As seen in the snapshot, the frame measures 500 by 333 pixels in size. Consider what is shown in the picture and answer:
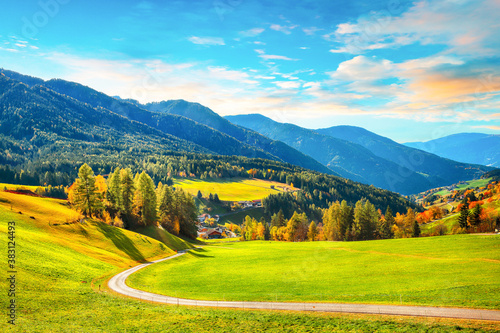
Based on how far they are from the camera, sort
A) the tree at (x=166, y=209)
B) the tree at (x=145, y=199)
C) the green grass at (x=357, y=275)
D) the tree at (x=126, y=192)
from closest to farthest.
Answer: the green grass at (x=357, y=275), the tree at (x=126, y=192), the tree at (x=145, y=199), the tree at (x=166, y=209)

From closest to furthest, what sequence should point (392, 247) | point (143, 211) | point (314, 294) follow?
point (314, 294) < point (392, 247) < point (143, 211)

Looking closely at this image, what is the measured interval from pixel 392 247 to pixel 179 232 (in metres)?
77.6

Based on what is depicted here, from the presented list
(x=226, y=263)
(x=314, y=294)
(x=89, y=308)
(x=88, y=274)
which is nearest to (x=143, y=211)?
(x=226, y=263)

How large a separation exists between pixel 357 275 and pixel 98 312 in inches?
1498

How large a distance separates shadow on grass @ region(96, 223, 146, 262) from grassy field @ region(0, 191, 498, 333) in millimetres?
10694

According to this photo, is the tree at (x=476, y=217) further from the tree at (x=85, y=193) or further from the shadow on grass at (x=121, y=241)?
the tree at (x=85, y=193)

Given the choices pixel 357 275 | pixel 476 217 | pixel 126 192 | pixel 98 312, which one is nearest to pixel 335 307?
pixel 357 275

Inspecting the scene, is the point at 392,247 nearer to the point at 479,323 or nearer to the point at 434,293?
the point at 434,293

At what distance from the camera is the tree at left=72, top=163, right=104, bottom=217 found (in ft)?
242

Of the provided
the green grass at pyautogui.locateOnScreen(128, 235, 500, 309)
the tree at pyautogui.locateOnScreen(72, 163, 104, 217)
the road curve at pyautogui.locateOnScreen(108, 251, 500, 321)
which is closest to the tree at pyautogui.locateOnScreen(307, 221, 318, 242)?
the green grass at pyautogui.locateOnScreen(128, 235, 500, 309)

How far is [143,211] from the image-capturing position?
8862 centimetres

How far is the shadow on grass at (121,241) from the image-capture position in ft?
215

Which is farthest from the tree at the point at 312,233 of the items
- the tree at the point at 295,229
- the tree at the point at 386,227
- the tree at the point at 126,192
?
the tree at the point at 126,192

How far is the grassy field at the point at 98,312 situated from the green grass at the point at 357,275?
6.23 metres
